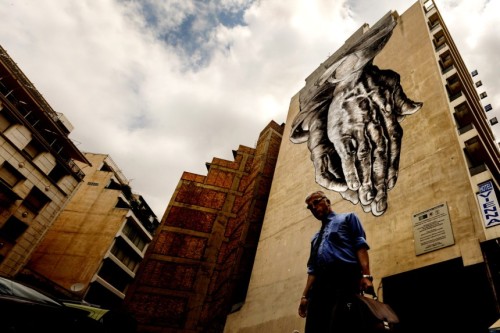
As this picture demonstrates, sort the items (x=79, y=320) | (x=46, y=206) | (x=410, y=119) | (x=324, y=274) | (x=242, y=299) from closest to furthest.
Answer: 1. (x=324, y=274)
2. (x=79, y=320)
3. (x=410, y=119)
4. (x=242, y=299)
5. (x=46, y=206)

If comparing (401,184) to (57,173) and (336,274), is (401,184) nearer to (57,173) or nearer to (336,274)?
(336,274)

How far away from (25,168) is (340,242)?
25541mm

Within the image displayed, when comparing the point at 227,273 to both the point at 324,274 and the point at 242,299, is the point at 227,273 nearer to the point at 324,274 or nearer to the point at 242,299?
the point at 242,299

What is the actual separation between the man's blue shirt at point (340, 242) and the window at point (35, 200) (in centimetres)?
2573

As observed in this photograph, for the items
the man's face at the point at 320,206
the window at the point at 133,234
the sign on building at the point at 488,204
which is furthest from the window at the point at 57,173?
the sign on building at the point at 488,204

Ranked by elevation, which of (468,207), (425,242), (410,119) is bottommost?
(425,242)

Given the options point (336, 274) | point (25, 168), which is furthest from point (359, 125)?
point (25, 168)

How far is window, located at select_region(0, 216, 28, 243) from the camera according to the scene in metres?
21.3

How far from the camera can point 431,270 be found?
7715 millimetres

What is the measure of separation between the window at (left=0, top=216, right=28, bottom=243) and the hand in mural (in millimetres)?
22555

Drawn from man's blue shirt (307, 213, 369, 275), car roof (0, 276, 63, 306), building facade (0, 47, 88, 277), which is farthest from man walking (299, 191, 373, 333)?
building facade (0, 47, 88, 277)

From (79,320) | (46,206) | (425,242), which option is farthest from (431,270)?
(46,206)

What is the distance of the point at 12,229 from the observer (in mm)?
21844

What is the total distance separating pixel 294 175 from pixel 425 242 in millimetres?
8847
